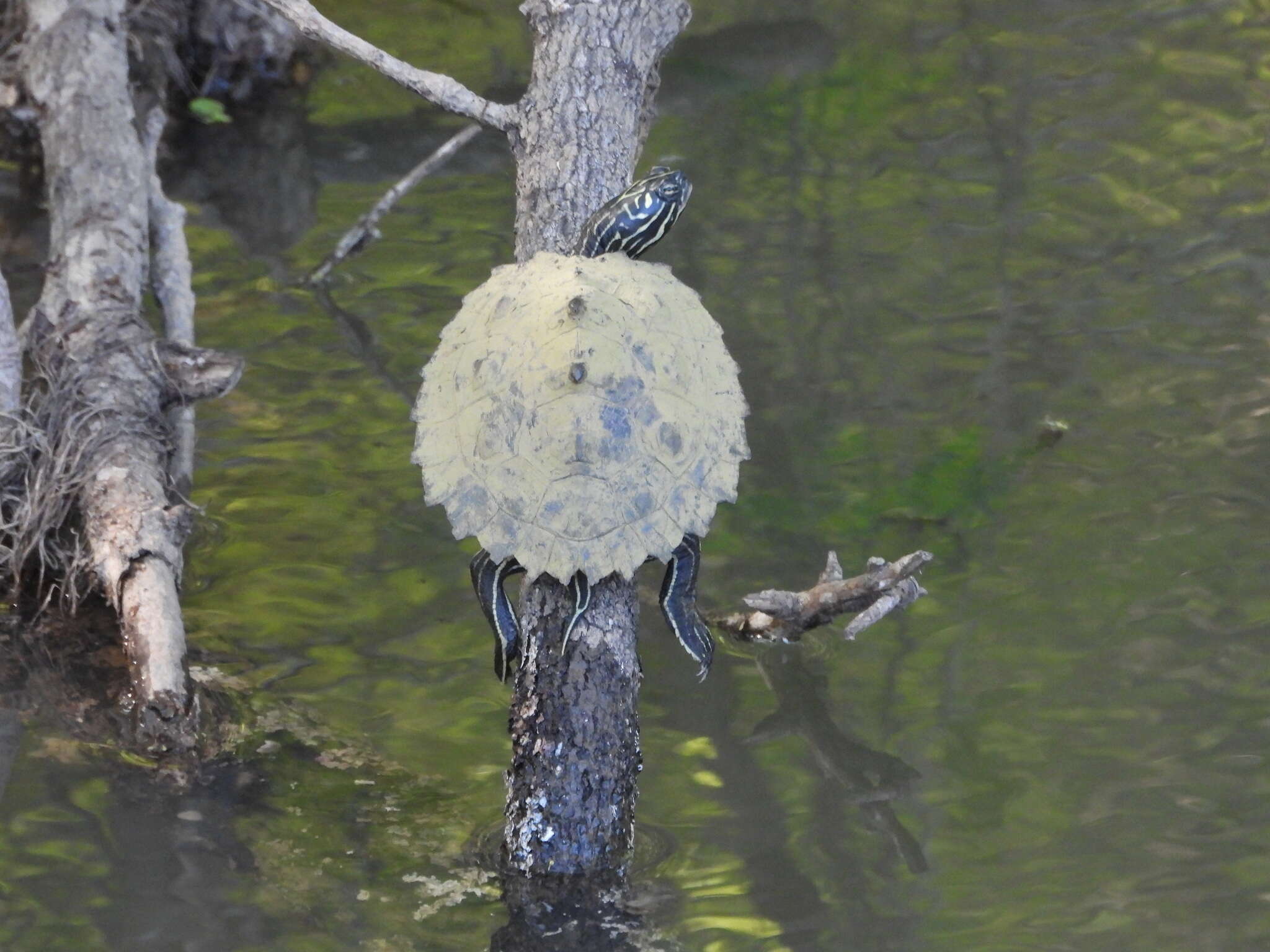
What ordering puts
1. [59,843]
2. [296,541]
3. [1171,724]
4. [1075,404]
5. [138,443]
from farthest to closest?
1. [1075,404]
2. [296,541]
3. [138,443]
4. [1171,724]
5. [59,843]

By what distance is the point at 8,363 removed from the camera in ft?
13.8

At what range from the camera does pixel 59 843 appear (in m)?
3.35

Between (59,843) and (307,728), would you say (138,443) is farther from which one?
(59,843)

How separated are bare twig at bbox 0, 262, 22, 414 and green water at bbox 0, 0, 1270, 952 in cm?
80

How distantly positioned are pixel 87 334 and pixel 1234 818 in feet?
12.1

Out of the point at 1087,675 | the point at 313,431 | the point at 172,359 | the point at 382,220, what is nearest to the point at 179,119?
the point at 382,220

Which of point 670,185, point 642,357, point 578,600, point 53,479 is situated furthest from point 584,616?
point 53,479

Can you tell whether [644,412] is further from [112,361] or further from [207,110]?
[207,110]

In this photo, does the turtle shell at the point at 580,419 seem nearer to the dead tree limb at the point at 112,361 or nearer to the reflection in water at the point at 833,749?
the reflection in water at the point at 833,749

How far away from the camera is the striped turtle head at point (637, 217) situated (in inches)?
128

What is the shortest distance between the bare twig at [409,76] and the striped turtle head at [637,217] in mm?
346

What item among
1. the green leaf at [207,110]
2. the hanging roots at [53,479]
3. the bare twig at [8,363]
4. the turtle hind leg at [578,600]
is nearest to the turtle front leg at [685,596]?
the turtle hind leg at [578,600]

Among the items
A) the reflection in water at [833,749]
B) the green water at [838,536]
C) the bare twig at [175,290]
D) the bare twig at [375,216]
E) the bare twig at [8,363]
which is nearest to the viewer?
the green water at [838,536]

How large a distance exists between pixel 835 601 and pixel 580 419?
1.11 m
